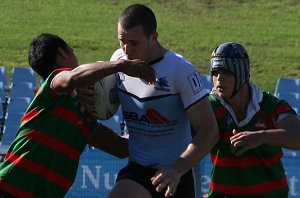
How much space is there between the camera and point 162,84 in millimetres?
5602

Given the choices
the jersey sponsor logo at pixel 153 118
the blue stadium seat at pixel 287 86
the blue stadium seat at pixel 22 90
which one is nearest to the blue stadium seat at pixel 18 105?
the blue stadium seat at pixel 22 90

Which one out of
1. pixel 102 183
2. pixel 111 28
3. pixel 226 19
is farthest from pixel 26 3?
pixel 102 183

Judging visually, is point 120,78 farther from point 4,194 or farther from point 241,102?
point 4,194

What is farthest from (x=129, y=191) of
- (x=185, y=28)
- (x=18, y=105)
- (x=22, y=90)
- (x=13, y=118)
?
(x=185, y=28)

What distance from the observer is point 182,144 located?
5789 millimetres

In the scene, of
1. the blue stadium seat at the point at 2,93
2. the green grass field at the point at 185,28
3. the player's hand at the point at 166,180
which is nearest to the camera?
the player's hand at the point at 166,180

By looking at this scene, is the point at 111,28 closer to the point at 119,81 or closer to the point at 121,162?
the point at 121,162

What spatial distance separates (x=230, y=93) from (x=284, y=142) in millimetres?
429

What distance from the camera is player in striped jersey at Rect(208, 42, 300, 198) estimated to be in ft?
19.1

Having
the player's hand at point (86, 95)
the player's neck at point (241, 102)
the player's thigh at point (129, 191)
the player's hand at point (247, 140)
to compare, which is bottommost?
the player's thigh at point (129, 191)

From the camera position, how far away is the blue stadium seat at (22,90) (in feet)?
44.9

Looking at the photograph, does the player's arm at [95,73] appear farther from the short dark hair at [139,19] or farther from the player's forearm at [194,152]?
the player's forearm at [194,152]

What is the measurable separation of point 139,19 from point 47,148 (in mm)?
908

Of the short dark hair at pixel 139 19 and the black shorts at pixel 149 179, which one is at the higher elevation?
the short dark hair at pixel 139 19
